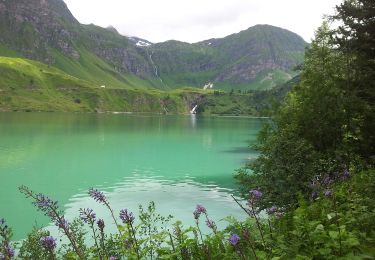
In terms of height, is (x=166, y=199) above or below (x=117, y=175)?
above

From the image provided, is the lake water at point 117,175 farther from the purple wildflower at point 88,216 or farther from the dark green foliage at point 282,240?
the purple wildflower at point 88,216

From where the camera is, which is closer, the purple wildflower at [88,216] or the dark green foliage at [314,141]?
the purple wildflower at [88,216]

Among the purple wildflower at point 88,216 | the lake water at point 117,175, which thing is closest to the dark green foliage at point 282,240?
the purple wildflower at point 88,216

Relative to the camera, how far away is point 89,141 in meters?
107

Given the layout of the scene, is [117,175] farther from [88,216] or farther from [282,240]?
[88,216]

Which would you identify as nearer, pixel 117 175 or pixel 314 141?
pixel 314 141

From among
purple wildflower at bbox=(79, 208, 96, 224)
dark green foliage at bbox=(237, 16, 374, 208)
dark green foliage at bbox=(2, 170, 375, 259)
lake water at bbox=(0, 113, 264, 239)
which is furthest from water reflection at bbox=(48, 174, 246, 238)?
purple wildflower at bbox=(79, 208, 96, 224)

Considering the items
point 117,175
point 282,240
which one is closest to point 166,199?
point 117,175

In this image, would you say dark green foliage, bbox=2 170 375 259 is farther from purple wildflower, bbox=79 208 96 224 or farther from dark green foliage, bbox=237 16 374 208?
dark green foliage, bbox=237 16 374 208

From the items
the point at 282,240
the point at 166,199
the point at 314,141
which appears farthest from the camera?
the point at 166,199

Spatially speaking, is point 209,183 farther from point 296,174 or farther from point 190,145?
point 190,145

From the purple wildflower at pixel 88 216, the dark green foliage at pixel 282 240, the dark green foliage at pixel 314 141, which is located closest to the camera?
the purple wildflower at pixel 88 216

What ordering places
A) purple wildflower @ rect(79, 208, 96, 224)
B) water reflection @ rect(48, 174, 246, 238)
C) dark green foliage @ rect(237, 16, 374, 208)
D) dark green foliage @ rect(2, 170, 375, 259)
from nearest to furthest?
1. purple wildflower @ rect(79, 208, 96, 224)
2. dark green foliage @ rect(2, 170, 375, 259)
3. dark green foliage @ rect(237, 16, 374, 208)
4. water reflection @ rect(48, 174, 246, 238)

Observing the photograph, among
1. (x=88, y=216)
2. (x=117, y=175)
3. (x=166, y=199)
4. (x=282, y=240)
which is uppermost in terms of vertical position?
(x=88, y=216)
